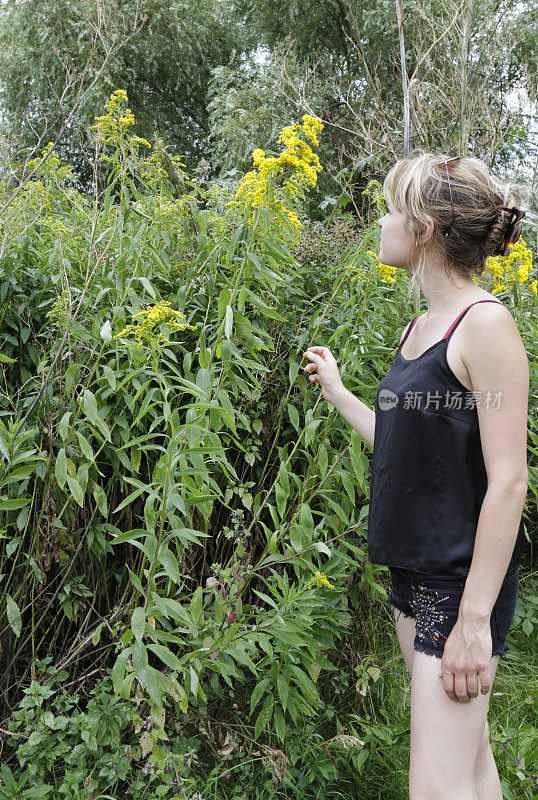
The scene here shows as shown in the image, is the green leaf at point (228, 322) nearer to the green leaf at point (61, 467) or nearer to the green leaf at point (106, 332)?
the green leaf at point (106, 332)

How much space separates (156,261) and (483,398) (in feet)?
4.10

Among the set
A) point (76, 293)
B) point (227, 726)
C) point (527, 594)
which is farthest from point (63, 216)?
point (527, 594)

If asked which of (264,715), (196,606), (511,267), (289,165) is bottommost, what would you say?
(264,715)

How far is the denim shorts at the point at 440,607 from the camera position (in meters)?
1.21

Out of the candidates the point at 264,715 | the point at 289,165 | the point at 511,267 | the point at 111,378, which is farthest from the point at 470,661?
the point at 511,267

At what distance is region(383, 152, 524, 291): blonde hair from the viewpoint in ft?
4.21

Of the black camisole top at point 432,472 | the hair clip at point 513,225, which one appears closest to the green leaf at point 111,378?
the black camisole top at point 432,472

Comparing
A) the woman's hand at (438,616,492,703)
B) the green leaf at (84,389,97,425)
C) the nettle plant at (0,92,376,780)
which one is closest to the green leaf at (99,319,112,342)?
the nettle plant at (0,92,376,780)

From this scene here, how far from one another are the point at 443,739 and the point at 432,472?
18.9 inches

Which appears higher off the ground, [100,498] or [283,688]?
[100,498]

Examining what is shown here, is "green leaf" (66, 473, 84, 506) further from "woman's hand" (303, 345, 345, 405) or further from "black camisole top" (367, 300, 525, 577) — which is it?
"black camisole top" (367, 300, 525, 577)

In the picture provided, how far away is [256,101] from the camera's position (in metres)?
10.2

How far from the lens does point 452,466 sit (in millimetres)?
1230

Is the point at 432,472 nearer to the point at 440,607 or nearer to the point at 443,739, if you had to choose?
the point at 440,607
